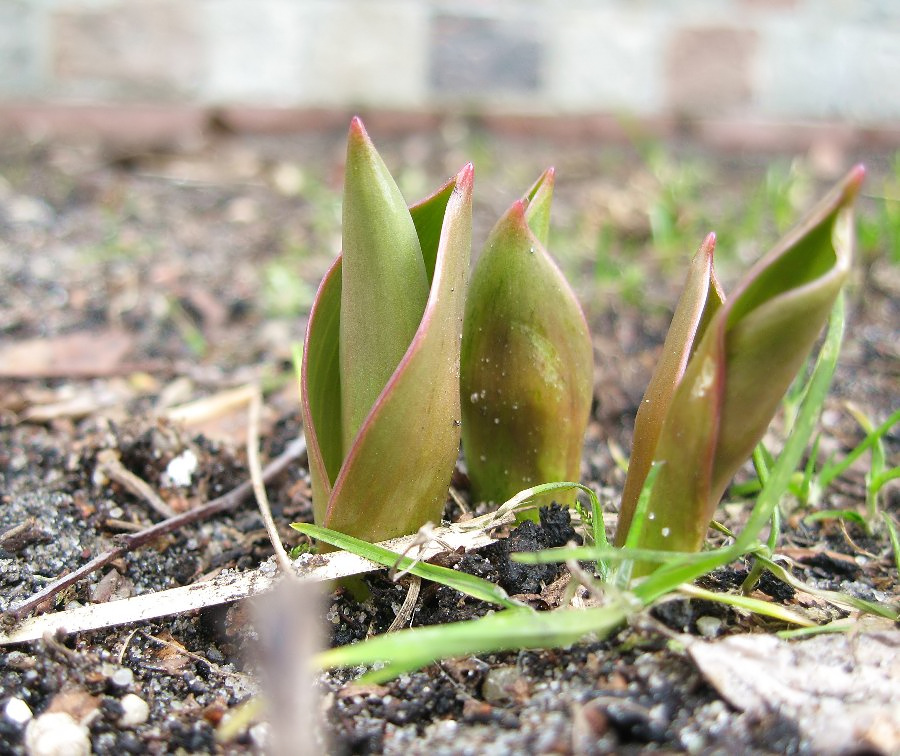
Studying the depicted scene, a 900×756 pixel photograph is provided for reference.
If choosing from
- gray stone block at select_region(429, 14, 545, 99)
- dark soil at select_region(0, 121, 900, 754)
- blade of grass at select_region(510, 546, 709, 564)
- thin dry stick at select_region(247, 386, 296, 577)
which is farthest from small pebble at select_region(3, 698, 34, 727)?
gray stone block at select_region(429, 14, 545, 99)

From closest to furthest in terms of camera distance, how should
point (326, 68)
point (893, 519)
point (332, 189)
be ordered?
point (893, 519) → point (332, 189) → point (326, 68)

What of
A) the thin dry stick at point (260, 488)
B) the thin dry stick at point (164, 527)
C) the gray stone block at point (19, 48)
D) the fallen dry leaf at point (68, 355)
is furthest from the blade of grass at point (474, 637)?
the gray stone block at point (19, 48)

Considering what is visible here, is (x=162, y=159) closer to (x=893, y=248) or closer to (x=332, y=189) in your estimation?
(x=332, y=189)

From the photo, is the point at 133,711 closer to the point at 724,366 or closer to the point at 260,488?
the point at 260,488

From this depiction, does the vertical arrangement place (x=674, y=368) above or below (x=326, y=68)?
below

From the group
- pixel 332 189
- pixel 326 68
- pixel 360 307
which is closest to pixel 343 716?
pixel 360 307

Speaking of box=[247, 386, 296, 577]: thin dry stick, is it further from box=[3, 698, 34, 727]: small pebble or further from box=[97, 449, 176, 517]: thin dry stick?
box=[3, 698, 34, 727]: small pebble

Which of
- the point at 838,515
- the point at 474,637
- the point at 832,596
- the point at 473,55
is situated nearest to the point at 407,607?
the point at 474,637
